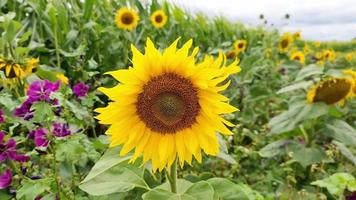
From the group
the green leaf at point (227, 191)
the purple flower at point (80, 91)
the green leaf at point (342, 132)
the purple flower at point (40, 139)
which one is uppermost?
the purple flower at point (80, 91)

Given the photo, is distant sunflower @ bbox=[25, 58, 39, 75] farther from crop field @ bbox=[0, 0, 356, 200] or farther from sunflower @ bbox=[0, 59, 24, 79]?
sunflower @ bbox=[0, 59, 24, 79]

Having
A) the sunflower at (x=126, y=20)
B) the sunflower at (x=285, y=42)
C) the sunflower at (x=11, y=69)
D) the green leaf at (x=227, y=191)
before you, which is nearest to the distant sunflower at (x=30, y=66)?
the sunflower at (x=11, y=69)

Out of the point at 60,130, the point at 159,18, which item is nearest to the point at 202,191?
the point at 60,130

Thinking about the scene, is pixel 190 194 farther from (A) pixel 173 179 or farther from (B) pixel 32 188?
(B) pixel 32 188

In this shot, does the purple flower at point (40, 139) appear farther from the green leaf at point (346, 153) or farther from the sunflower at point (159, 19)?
the sunflower at point (159, 19)

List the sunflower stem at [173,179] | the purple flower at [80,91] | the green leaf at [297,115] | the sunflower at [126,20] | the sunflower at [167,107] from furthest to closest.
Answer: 1. the sunflower at [126,20]
2. the green leaf at [297,115]
3. the purple flower at [80,91]
4. the sunflower stem at [173,179]
5. the sunflower at [167,107]

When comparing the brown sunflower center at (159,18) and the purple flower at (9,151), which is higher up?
the brown sunflower center at (159,18)

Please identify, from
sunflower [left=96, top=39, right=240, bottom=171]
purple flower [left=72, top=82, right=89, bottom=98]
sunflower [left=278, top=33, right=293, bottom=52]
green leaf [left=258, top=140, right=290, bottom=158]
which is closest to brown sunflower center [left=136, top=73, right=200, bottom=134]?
sunflower [left=96, top=39, right=240, bottom=171]
